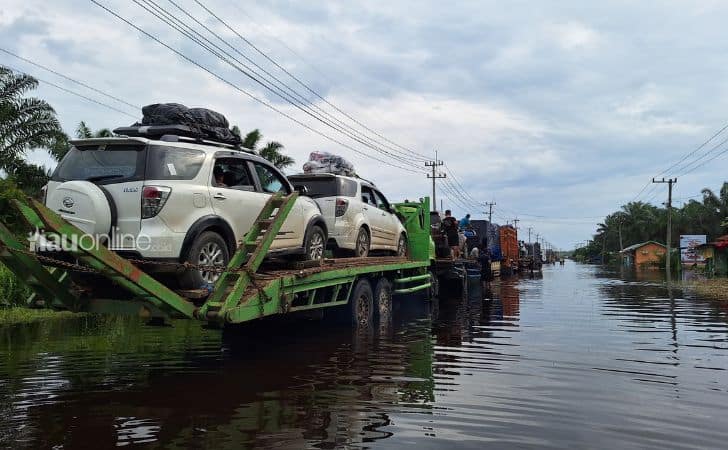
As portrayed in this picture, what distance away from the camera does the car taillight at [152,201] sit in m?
5.51

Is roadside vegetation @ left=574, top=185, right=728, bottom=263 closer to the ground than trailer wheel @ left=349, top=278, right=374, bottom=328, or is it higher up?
higher up

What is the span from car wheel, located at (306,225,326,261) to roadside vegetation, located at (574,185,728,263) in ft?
133

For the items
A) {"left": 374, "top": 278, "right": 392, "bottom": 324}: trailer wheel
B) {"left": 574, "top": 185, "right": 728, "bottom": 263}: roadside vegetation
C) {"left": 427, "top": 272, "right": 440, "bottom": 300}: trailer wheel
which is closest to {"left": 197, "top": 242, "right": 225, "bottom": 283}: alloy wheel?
{"left": 374, "top": 278, "right": 392, "bottom": 324}: trailer wheel

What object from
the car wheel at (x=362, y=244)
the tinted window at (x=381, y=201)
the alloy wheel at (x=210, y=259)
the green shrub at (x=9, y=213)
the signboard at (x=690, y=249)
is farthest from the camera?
the signboard at (x=690, y=249)

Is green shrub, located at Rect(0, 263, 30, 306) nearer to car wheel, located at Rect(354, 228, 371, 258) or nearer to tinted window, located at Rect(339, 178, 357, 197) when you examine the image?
car wheel, located at Rect(354, 228, 371, 258)

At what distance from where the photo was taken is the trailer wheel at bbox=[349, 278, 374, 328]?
8.96 m

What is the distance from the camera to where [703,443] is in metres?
4.04

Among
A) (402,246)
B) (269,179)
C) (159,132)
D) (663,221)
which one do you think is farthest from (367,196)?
(663,221)

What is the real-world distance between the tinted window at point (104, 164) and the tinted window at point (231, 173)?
2.74 ft

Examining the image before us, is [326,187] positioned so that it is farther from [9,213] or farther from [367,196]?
[9,213]

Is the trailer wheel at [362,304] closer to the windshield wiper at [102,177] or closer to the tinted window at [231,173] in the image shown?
the tinted window at [231,173]

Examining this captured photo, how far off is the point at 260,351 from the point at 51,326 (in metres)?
5.73

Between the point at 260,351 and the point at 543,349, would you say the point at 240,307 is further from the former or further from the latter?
A: the point at 543,349

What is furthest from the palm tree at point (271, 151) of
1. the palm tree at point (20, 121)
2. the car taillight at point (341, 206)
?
the car taillight at point (341, 206)
